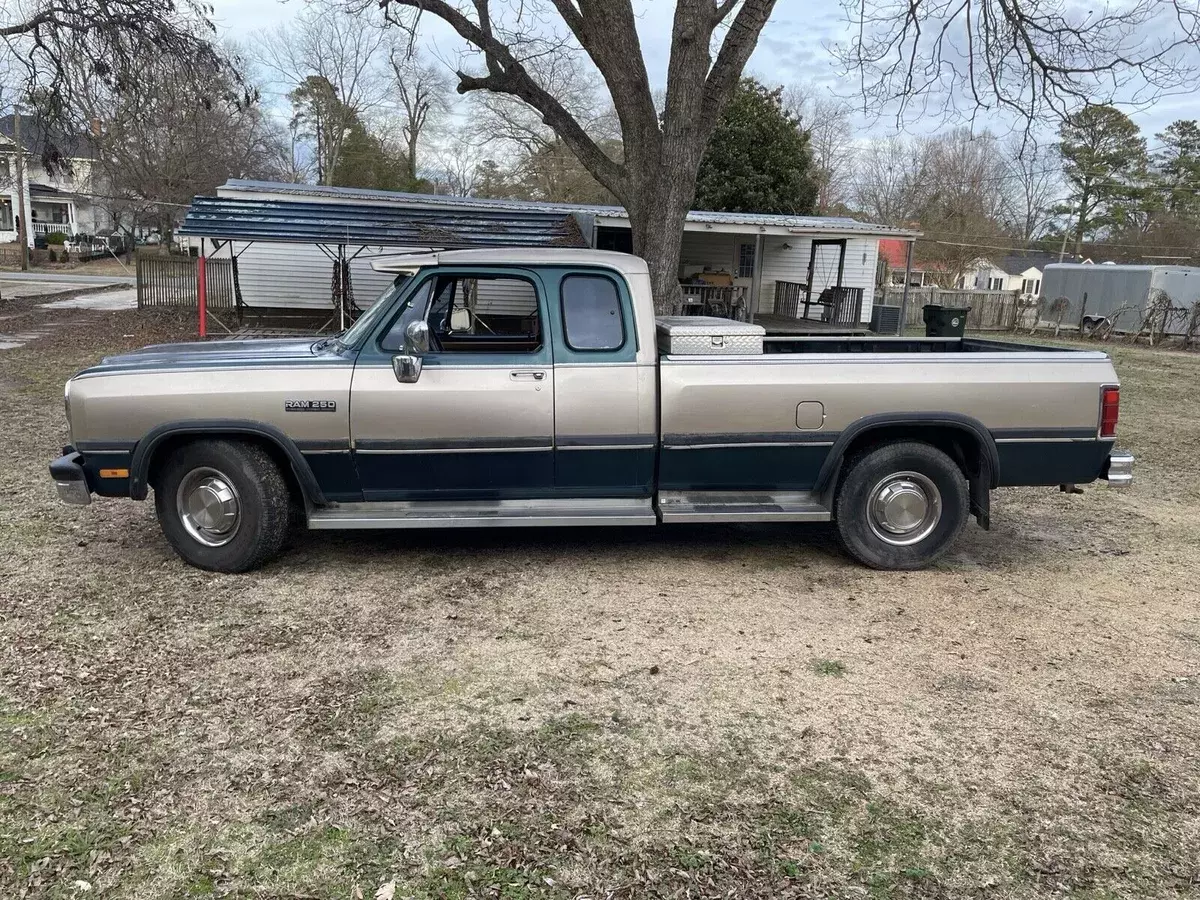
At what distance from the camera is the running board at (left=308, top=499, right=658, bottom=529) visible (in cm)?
507

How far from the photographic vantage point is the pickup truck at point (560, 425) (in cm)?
497

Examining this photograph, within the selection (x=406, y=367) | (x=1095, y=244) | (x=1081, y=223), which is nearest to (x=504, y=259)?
(x=406, y=367)

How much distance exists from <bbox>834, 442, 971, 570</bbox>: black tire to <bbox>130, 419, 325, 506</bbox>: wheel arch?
3.19m

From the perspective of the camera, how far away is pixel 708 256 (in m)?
25.8

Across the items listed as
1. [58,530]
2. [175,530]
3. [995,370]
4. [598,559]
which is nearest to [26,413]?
[58,530]

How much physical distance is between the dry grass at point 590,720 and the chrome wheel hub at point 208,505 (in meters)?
0.29

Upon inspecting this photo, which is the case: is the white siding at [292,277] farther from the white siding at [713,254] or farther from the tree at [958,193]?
the tree at [958,193]

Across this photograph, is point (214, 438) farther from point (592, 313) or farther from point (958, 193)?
point (958, 193)

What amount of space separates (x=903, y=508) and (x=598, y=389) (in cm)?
203

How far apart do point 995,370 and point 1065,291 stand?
29190mm

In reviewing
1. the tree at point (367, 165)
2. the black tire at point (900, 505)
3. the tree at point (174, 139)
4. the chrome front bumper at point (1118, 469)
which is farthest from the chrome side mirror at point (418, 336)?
the tree at point (367, 165)

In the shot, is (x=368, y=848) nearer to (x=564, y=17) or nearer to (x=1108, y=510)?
(x=1108, y=510)

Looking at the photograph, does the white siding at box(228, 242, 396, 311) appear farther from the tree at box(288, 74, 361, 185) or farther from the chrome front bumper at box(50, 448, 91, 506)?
the tree at box(288, 74, 361, 185)

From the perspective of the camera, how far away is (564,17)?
10297 millimetres
